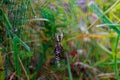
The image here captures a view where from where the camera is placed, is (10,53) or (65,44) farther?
(65,44)

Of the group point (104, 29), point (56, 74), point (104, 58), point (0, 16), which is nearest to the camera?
point (0, 16)

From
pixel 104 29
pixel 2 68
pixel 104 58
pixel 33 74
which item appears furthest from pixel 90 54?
pixel 2 68

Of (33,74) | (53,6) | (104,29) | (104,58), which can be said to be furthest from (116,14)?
(33,74)

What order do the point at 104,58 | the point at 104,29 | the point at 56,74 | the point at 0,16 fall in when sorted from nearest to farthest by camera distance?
the point at 0,16
the point at 56,74
the point at 104,58
the point at 104,29

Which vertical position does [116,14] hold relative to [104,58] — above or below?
above

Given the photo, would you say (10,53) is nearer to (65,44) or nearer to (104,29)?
(65,44)

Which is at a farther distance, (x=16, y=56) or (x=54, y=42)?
(x=54, y=42)

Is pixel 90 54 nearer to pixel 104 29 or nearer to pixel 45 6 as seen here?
pixel 104 29
